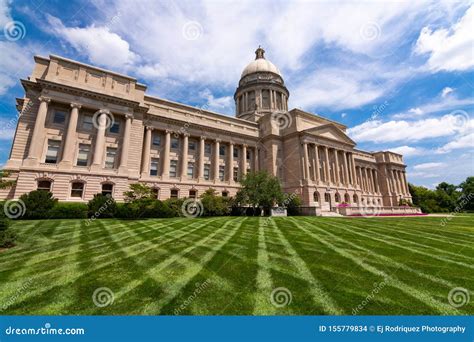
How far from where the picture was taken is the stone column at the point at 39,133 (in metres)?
24.0

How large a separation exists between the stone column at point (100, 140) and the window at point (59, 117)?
13.3 feet

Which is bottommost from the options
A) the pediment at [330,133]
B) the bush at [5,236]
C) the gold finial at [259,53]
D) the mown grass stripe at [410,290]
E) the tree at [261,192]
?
the mown grass stripe at [410,290]

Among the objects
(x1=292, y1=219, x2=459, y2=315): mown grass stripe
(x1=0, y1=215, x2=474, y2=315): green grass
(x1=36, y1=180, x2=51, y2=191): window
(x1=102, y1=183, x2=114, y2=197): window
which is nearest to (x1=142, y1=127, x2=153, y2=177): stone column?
(x1=102, y1=183, x2=114, y2=197): window

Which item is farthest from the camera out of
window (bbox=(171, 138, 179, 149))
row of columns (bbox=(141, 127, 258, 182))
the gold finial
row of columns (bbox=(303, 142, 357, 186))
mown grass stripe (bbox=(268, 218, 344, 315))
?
the gold finial

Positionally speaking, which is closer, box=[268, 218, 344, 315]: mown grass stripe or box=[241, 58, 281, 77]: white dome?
box=[268, 218, 344, 315]: mown grass stripe

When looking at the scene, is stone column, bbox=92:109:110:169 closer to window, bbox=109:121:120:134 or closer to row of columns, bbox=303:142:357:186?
window, bbox=109:121:120:134

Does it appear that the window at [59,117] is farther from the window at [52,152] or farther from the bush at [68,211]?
the bush at [68,211]

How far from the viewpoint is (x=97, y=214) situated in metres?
20.2

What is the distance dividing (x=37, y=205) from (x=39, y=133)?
11.1m

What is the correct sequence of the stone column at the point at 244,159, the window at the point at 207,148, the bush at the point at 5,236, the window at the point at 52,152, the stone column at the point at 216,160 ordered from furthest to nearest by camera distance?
the stone column at the point at 244,159 < the window at the point at 207,148 < the stone column at the point at 216,160 < the window at the point at 52,152 < the bush at the point at 5,236

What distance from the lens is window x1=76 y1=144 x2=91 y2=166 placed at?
27422 mm

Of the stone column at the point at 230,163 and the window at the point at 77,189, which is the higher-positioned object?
the stone column at the point at 230,163

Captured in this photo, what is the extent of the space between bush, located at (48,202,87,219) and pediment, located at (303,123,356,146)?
129 ft

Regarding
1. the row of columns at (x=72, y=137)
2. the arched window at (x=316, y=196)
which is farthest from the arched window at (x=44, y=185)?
the arched window at (x=316, y=196)
